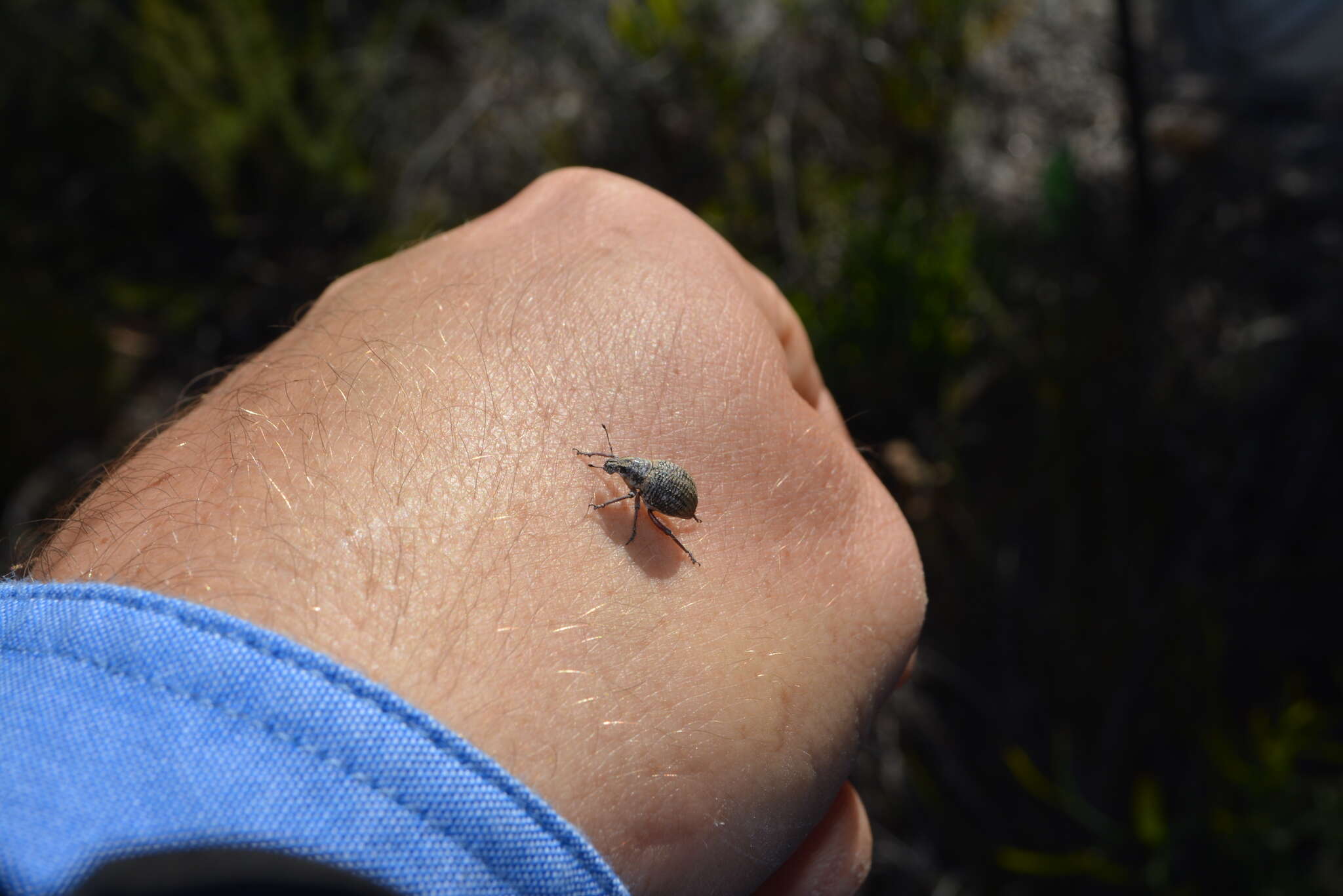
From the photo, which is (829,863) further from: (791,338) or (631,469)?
(791,338)

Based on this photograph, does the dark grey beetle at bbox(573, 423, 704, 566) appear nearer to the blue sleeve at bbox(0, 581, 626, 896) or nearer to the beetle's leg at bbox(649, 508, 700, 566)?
the beetle's leg at bbox(649, 508, 700, 566)

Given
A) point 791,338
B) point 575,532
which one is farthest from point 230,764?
point 791,338

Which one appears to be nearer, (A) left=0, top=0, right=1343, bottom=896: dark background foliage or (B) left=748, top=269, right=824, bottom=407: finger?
(B) left=748, top=269, right=824, bottom=407: finger

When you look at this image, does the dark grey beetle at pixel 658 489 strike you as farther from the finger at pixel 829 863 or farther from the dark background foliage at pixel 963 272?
the dark background foliage at pixel 963 272

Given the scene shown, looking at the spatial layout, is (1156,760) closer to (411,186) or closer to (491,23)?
(411,186)

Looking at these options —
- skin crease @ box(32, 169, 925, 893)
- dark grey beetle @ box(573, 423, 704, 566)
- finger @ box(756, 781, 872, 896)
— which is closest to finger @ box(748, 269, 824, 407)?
skin crease @ box(32, 169, 925, 893)
